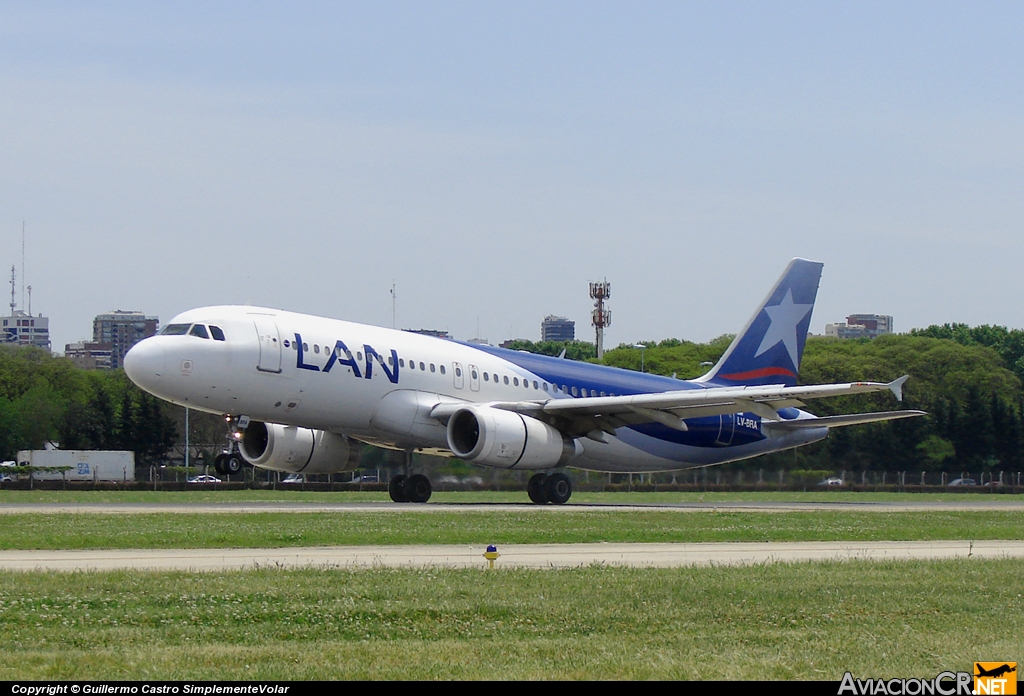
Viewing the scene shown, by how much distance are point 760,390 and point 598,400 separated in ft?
14.8

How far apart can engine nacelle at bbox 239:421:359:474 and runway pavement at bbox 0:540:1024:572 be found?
1911 centimetres

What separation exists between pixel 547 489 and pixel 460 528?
48.0 ft

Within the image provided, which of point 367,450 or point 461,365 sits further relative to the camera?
point 367,450

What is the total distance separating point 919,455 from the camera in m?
66.1

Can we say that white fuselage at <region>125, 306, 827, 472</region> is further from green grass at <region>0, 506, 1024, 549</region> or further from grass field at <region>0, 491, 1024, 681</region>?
grass field at <region>0, 491, 1024, 681</region>

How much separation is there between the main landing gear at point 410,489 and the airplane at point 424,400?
4 cm

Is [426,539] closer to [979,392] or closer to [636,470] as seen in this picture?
[636,470]

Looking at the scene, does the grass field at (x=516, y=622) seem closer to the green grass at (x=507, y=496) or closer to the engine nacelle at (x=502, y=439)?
the engine nacelle at (x=502, y=439)

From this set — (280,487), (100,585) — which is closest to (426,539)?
(100,585)

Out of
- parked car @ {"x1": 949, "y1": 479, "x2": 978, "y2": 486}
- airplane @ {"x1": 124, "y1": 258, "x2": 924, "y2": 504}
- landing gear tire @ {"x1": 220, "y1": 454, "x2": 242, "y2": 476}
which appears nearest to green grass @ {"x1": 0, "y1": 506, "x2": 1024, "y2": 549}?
airplane @ {"x1": 124, "y1": 258, "x2": 924, "y2": 504}

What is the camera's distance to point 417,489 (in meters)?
40.4

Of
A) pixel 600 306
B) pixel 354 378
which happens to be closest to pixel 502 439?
pixel 354 378

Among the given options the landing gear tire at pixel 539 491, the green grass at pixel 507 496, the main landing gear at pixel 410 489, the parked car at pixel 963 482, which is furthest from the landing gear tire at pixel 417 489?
the parked car at pixel 963 482

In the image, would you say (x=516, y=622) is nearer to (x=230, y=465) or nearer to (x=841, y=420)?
(x=230, y=465)
